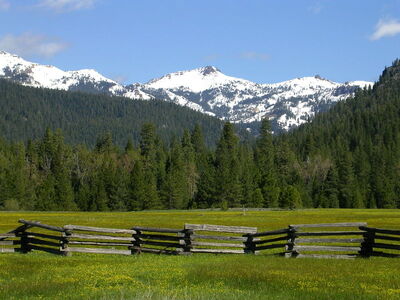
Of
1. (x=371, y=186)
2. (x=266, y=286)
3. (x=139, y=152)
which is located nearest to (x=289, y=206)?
(x=371, y=186)

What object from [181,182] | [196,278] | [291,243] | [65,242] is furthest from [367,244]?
[181,182]

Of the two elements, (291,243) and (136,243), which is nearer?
(291,243)

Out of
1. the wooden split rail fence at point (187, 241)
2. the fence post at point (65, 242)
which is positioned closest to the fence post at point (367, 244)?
the wooden split rail fence at point (187, 241)

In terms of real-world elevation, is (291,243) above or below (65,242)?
above

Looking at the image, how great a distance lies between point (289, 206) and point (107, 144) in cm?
8851

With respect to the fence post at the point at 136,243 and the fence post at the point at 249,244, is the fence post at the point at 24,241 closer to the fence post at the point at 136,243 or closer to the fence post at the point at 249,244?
the fence post at the point at 136,243

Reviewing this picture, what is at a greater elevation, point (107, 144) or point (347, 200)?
point (107, 144)

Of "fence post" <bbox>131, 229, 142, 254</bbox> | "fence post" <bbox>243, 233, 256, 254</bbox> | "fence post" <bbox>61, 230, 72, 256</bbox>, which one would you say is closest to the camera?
"fence post" <bbox>61, 230, 72, 256</bbox>

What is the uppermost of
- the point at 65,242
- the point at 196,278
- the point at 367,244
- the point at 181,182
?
the point at 181,182

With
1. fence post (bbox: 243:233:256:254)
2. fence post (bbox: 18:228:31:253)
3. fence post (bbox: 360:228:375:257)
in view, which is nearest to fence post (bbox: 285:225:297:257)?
fence post (bbox: 243:233:256:254)

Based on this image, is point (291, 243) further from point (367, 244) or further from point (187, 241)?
point (187, 241)

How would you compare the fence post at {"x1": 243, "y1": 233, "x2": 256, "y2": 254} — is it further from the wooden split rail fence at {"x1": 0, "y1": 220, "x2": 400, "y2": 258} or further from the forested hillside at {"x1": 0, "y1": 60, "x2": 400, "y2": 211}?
the forested hillside at {"x1": 0, "y1": 60, "x2": 400, "y2": 211}

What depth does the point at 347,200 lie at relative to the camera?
138m

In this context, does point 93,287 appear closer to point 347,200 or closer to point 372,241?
point 372,241
